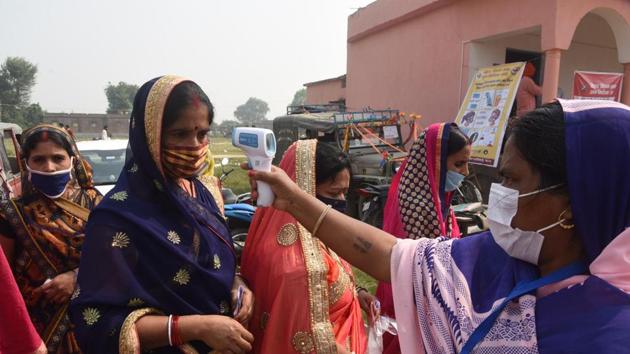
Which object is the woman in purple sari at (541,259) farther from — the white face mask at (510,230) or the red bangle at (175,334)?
the red bangle at (175,334)

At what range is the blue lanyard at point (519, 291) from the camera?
1.03 m

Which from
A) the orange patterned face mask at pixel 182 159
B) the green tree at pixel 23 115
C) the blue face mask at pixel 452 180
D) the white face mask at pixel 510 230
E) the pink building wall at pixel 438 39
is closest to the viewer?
the white face mask at pixel 510 230

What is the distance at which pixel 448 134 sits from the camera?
2451 mm

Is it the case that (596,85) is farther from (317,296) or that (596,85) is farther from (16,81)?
(16,81)


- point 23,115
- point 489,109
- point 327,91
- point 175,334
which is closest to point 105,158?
point 175,334

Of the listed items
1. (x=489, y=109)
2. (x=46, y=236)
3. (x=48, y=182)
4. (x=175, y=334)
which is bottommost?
(x=175, y=334)

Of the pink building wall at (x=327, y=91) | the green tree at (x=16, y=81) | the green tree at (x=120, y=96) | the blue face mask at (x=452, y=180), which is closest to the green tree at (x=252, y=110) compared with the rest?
the green tree at (x=120, y=96)

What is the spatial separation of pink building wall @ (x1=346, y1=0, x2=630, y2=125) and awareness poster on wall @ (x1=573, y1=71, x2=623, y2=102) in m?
0.36

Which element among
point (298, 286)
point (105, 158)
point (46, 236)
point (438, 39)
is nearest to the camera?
point (298, 286)

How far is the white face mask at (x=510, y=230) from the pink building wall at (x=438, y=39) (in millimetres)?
7331

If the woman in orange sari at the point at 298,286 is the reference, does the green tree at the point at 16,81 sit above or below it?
above

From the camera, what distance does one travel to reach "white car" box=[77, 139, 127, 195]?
5336 millimetres

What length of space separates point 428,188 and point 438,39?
28.1ft

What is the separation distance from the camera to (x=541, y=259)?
111 centimetres
